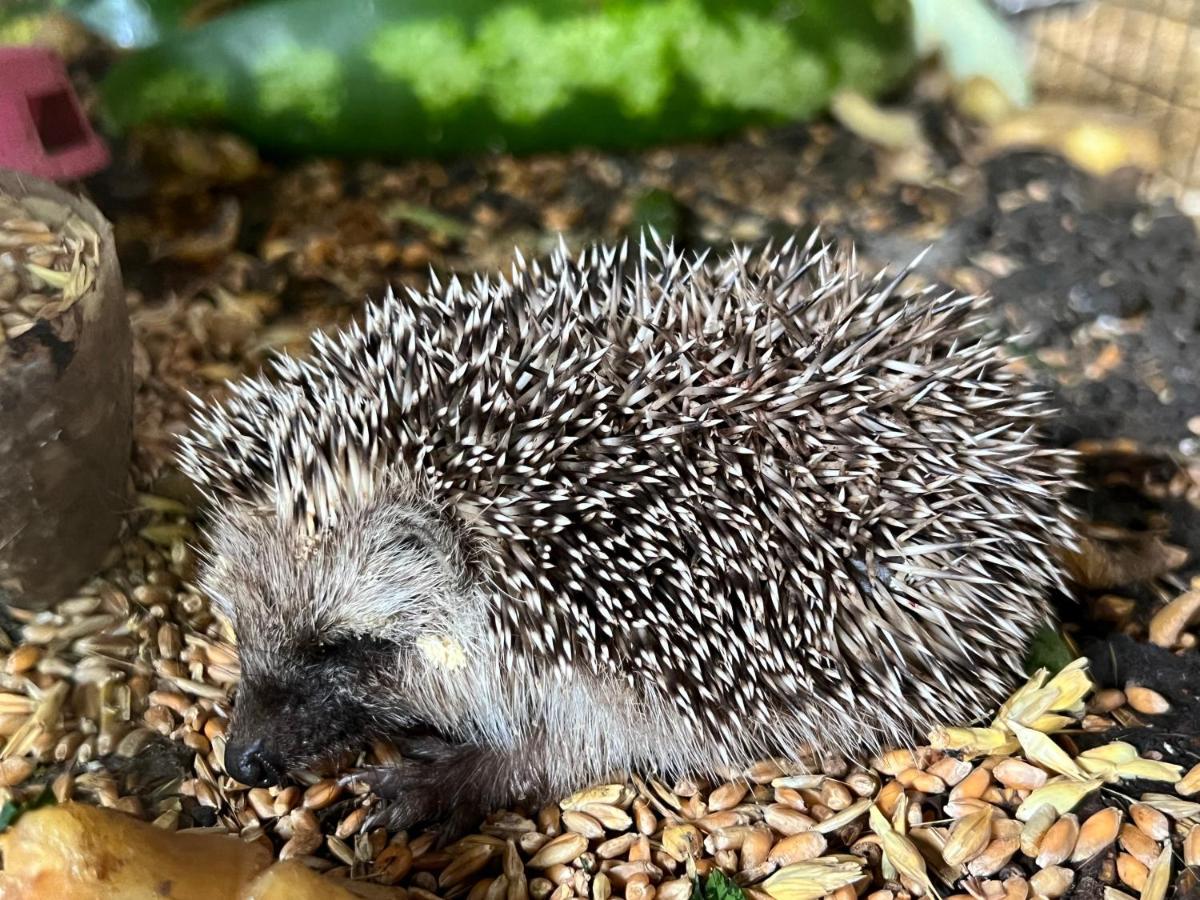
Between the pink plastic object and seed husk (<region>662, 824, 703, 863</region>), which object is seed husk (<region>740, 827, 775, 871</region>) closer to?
seed husk (<region>662, 824, 703, 863</region>)

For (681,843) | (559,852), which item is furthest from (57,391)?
(681,843)

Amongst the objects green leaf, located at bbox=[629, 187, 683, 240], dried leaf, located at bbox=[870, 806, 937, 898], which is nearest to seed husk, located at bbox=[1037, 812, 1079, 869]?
dried leaf, located at bbox=[870, 806, 937, 898]

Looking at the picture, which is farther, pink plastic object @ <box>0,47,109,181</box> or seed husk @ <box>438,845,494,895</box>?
pink plastic object @ <box>0,47,109,181</box>

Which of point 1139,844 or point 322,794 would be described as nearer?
point 1139,844

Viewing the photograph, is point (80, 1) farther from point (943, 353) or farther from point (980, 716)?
point (980, 716)

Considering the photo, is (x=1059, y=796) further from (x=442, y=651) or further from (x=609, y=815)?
(x=442, y=651)

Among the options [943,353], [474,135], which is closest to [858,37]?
[474,135]

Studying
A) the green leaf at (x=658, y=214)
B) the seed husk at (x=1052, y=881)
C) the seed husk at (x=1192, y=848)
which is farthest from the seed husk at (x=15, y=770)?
the green leaf at (x=658, y=214)
